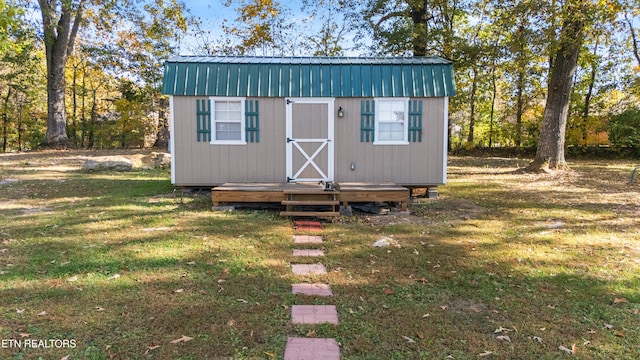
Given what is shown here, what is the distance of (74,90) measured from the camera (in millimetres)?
23922

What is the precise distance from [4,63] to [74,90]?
4.01 meters

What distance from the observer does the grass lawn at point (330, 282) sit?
117 inches

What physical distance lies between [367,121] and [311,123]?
45.4 inches

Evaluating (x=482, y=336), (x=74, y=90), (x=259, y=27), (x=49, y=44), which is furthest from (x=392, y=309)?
(x=74, y=90)

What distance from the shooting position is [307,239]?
586 cm

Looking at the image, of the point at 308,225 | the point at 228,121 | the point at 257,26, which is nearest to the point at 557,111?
the point at 308,225

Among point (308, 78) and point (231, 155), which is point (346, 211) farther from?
point (308, 78)

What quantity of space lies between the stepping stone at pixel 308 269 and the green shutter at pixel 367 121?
4525 mm

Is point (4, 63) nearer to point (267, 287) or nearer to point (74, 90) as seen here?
point (74, 90)

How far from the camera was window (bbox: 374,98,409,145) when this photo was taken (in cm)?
872

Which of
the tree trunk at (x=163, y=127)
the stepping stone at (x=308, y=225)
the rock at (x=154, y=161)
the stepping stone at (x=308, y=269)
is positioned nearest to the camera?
the stepping stone at (x=308, y=269)

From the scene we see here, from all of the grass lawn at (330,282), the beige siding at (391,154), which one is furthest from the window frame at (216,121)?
the beige siding at (391,154)

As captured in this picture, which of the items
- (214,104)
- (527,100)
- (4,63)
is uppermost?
(4,63)

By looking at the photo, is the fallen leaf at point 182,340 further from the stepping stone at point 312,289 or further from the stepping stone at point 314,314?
the stepping stone at point 312,289
